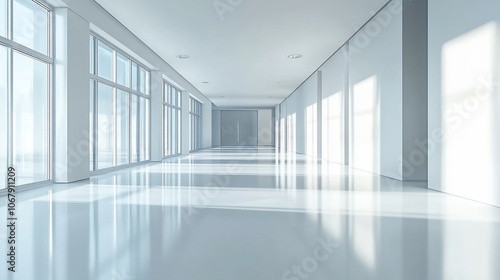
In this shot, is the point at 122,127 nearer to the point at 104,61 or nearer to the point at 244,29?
the point at 104,61

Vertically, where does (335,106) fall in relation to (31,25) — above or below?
below

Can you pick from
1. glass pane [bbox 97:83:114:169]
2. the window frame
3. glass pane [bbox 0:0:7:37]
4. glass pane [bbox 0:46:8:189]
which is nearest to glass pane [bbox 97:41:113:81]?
glass pane [bbox 97:83:114:169]

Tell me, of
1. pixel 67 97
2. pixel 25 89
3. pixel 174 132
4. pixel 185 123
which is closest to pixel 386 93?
→ pixel 67 97

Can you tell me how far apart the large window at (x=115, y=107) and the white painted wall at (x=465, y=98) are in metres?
8.26

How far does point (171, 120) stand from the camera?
60.8ft

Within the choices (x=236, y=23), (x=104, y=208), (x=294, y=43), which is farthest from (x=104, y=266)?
(x=294, y=43)

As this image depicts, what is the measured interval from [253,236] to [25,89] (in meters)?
5.91

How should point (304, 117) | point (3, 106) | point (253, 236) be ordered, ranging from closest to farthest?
1. point (253, 236)
2. point (3, 106)
3. point (304, 117)

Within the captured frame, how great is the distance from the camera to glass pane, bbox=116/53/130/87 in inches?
444

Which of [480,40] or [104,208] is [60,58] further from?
[480,40]

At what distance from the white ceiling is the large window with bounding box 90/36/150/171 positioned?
3.63ft

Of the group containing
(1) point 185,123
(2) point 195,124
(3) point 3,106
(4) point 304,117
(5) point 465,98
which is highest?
(4) point 304,117

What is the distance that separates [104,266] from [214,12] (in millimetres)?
7502

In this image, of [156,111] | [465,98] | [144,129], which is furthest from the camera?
[156,111]
